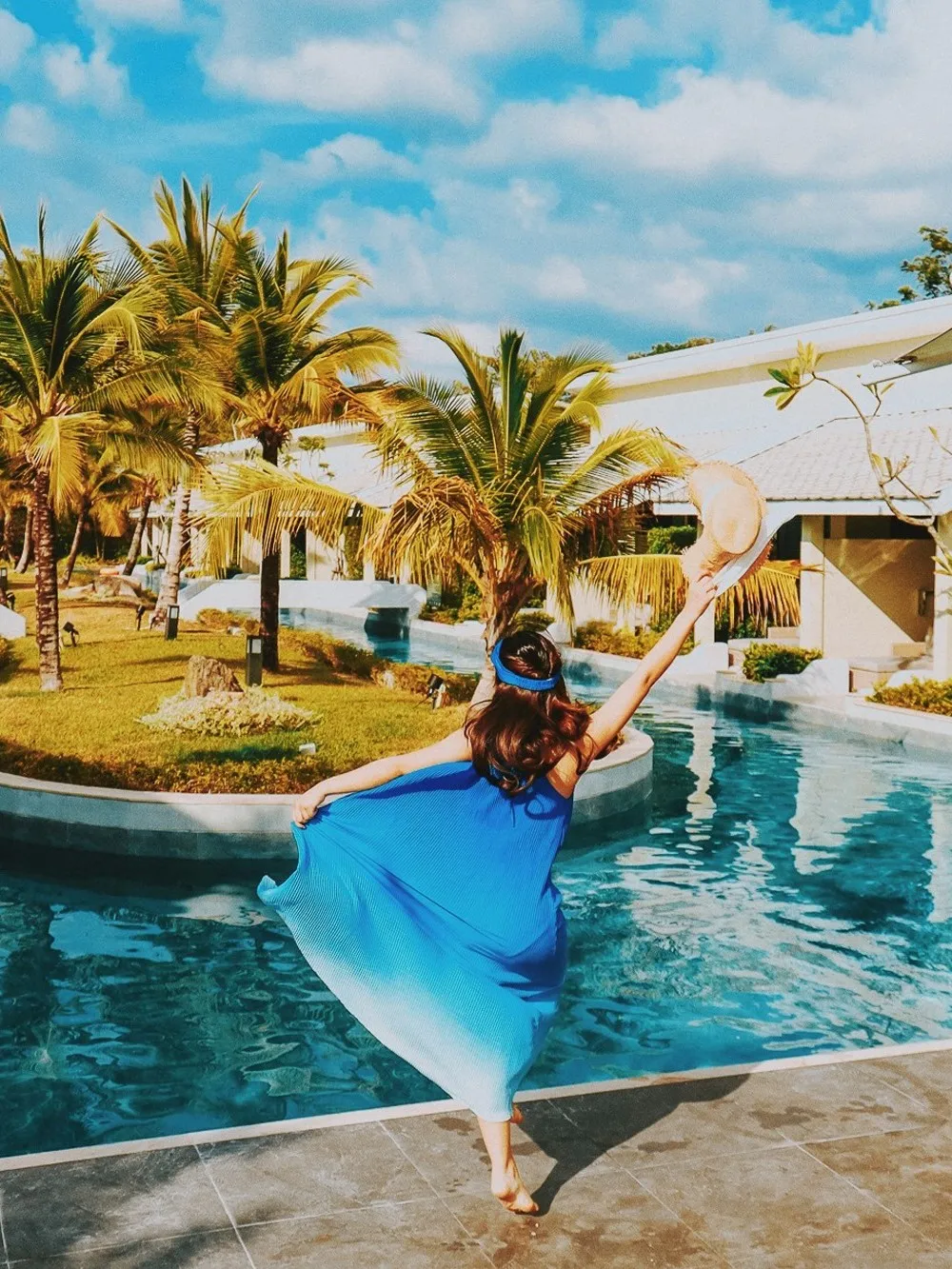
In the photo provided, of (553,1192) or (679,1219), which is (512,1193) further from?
(679,1219)

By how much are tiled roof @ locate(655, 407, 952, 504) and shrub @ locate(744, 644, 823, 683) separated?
2.62 m

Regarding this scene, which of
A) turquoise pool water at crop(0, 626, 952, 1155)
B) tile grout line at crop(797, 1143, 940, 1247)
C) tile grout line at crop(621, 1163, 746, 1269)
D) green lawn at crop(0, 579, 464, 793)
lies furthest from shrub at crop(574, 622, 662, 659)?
tile grout line at crop(621, 1163, 746, 1269)

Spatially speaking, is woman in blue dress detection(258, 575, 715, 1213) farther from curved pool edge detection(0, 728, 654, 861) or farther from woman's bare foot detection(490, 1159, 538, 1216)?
curved pool edge detection(0, 728, 654, 861)

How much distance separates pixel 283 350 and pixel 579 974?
14802 mm

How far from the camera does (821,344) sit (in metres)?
28.7

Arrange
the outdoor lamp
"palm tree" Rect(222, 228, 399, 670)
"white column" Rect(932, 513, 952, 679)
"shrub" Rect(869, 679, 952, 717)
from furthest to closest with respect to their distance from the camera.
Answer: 1. "palm tree" Rect(222, 228, 399, 670)
2. "white column" Rect(932, 513, 952, 679)
3. the outdoor lamp
4. "shrub" Rect(869, 679, 952, 717)

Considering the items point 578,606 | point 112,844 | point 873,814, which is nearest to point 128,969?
point 112,844

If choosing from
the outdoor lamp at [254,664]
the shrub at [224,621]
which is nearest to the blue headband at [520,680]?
the outdoor lamp at [254,664]

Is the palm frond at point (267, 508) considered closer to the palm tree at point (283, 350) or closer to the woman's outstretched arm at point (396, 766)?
the palm tree at point (283, 350)

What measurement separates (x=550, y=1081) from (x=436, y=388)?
11084 millimetres

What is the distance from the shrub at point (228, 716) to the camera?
15.1m

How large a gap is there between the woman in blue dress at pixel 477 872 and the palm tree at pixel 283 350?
16.3m

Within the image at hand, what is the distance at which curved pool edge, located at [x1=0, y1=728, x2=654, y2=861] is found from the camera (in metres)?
11.6

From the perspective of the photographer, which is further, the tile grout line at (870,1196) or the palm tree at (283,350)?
the palm tree at (283,350)
